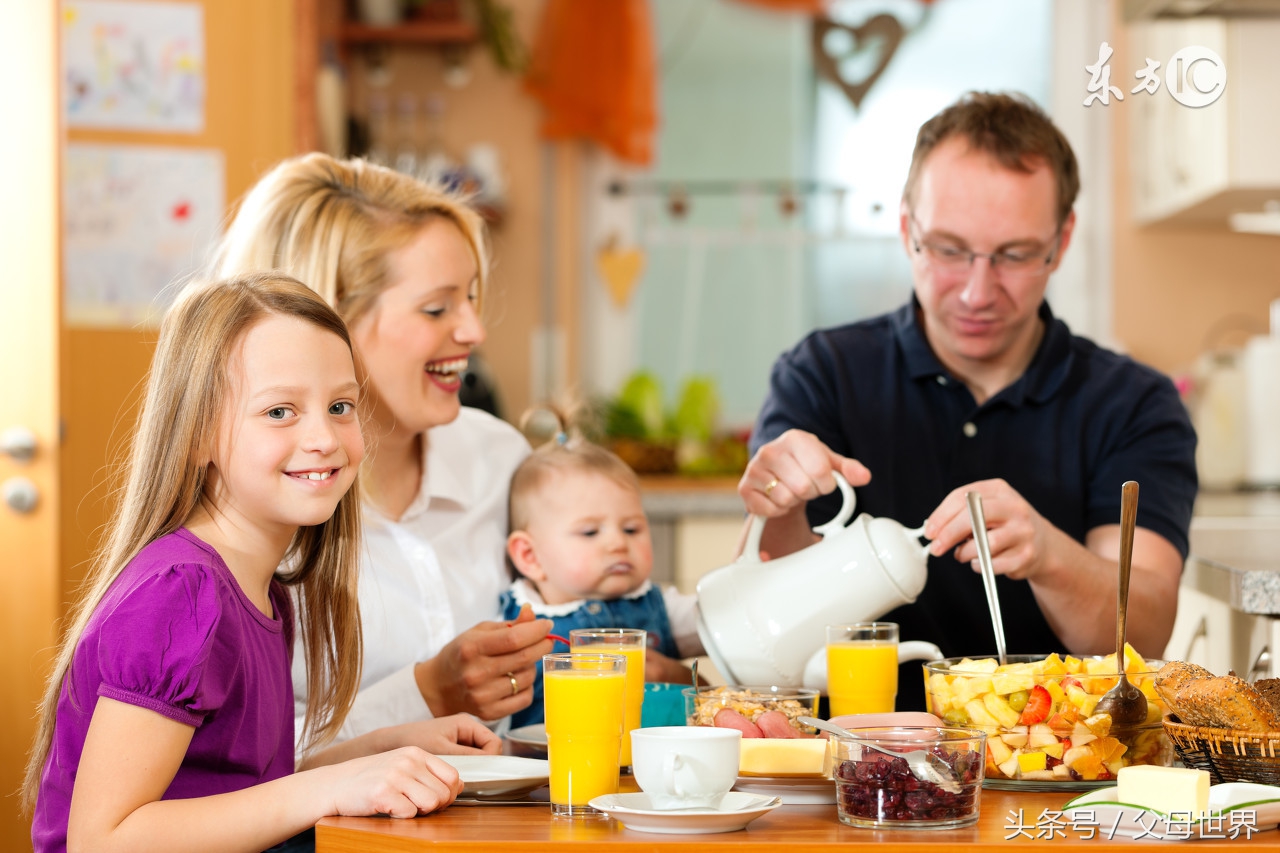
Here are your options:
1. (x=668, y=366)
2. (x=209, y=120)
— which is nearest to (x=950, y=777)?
(x=209, y=120)

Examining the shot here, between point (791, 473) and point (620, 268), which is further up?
point (620, 268)

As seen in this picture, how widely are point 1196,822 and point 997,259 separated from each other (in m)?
0.92

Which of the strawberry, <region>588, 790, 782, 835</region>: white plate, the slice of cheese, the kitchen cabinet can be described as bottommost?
<region>588, 790, 782, 835</region>: white plate

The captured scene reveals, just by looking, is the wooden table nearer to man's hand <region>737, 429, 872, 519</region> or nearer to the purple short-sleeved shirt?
the purple short-sleeved shirt

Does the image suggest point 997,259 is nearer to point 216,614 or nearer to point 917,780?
point 917,780

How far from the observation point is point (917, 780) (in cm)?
94

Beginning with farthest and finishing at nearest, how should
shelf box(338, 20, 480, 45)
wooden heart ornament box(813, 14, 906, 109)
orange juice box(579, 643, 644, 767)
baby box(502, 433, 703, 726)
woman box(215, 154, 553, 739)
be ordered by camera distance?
wooden heart ornament box(813, 14, 906, 109), shelf box(338, 20, 480, 45), baby box(502, 433, 703, 726), woman box(215, 154, 553, 739), orange juice box(579, 643, 644, 767)

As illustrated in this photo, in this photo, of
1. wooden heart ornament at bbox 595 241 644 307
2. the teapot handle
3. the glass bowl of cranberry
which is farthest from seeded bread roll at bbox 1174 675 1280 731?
wooden heart ornament at bbox 595 241 644 307

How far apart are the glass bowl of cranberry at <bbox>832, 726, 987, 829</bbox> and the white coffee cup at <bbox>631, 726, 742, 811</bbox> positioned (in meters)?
0.09

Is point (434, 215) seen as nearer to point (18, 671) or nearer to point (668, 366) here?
point (18, 671)

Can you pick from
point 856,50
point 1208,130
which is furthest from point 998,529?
point 856,50

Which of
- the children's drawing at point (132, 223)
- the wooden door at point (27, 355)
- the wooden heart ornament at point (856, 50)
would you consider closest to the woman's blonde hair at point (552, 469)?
the wooden door at point (27, 355)

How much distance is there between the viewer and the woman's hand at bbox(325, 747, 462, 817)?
3.26 ft

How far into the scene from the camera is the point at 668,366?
13.7 ft
